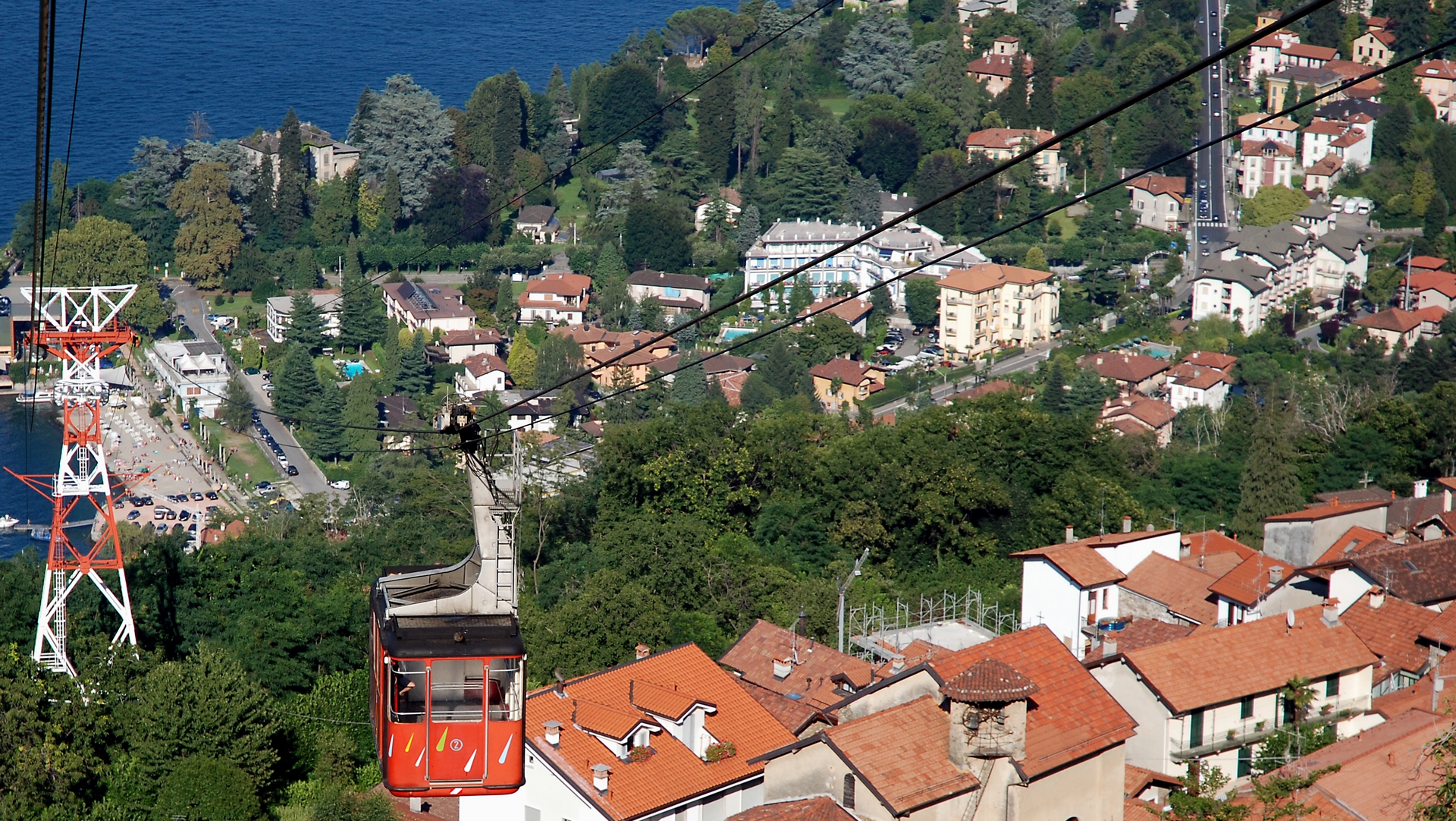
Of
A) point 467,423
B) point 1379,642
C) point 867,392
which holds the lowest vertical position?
point 867,392

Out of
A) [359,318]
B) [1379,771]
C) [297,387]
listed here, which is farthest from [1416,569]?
[359,318]

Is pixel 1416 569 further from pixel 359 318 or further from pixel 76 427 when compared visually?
pixel 359 318

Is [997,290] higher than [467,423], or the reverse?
[467,423]

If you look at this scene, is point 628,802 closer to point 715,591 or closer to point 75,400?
point 75,400

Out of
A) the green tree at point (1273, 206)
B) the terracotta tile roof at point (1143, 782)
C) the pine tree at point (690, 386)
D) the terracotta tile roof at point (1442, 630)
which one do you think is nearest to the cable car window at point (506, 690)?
the terracotta tile roof at point (1143, 782)

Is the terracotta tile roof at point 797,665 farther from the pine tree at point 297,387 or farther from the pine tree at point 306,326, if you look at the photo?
the pine tree at point 306,326

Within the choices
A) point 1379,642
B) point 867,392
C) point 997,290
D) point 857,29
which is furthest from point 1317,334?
point 1379,642
